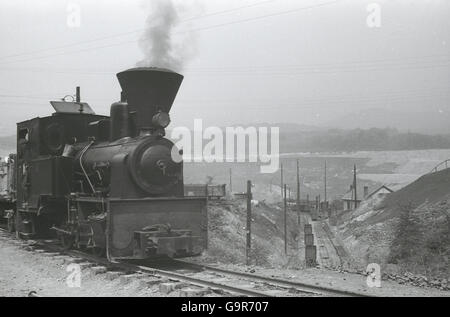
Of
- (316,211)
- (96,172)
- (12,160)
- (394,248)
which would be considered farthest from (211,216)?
(316,211)

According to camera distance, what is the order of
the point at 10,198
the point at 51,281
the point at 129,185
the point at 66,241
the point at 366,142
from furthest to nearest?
the point at 366,142 → the point at 10,198 → the point at 66,241 → the point at 129,185 → the point at 51,281

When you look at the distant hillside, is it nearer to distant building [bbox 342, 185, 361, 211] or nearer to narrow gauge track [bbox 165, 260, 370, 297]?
distant building [bbox 342, 185, 361, 211]

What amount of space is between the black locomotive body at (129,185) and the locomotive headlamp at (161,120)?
0.02m

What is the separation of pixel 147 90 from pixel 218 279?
441cm

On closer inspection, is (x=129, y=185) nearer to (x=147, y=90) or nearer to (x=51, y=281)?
(x=147, y=90)

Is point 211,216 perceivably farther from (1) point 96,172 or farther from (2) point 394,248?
(1) point 96,172

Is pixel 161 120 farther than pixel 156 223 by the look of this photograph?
Yes

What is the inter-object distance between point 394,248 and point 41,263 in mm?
14007

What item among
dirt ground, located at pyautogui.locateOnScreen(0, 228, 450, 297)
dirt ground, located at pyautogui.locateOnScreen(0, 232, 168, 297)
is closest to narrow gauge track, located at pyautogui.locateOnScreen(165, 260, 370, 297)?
dirt ground, located at pyautogui.locateOnScreen(0, 228, 450, 297)

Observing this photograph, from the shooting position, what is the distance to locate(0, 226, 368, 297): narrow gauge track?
766 cm

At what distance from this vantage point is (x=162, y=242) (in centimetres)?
988

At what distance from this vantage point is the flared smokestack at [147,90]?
1082 cm

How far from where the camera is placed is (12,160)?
17.1m

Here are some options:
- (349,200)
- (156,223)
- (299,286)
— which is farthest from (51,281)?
(349,200)
